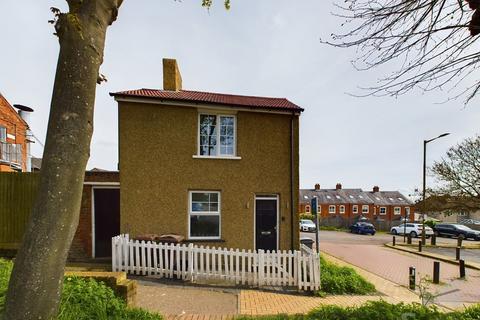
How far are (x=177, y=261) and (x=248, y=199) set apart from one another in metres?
3.25

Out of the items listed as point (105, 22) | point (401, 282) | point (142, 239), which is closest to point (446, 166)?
point (401, 282)

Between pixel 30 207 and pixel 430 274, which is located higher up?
pixel 30 207

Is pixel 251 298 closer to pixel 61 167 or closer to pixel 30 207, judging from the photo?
pixel 61 167

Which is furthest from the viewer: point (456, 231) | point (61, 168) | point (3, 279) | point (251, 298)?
point (456, 231)

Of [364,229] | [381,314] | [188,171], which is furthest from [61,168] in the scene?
[364,229]

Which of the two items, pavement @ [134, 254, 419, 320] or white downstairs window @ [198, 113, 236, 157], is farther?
white downstairs window @ [198, 113, 236, 157]

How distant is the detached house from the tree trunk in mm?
6762

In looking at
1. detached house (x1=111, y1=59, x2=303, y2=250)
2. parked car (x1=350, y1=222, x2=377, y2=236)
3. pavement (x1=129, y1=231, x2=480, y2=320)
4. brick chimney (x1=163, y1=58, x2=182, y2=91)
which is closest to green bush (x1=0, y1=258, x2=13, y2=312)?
pavement (x1=129, y1=231, x2=480, y2=320)

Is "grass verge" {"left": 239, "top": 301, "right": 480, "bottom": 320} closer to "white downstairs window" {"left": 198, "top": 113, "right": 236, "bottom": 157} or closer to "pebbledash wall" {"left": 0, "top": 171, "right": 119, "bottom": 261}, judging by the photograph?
"white downstairs window" {"left": 198, "top": 113, "right": 236, "bottom": 157}

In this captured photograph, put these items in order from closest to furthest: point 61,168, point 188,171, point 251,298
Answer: point 61,168, point 251,298, point 188,171

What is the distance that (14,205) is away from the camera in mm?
8766

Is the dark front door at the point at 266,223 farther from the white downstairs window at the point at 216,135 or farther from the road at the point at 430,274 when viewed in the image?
the road at the point at 430,274

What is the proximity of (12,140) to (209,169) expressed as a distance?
65.8 feet

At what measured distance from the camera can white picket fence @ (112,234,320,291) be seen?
7.73m
